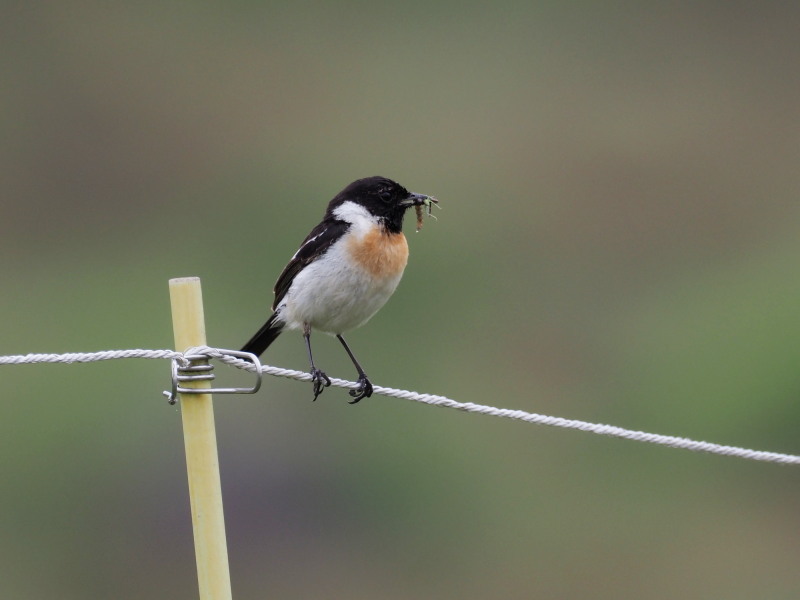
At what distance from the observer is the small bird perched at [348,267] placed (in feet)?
19.8

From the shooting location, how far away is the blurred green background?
10.6m

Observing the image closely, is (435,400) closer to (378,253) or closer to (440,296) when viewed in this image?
(378,253)

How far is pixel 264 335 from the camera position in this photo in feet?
21.1

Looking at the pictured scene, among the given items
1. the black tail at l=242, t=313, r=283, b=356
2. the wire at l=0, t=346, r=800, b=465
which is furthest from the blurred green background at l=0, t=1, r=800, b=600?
the wire at l=0, t=346, r=800, b=465

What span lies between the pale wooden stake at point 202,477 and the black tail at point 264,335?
2.20 metres

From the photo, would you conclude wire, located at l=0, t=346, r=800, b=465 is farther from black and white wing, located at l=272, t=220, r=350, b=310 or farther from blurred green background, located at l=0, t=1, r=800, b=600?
blurred green background, located at l=0, t=1, r=800, b=600

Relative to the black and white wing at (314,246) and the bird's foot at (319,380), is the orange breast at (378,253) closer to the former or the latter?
the black and white wing at (314,246)

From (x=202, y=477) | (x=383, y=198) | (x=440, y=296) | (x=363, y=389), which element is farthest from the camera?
(x=440, y=296)

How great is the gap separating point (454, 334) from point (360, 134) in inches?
225

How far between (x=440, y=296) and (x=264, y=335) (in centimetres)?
749

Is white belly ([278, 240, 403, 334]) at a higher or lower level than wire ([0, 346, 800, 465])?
higher

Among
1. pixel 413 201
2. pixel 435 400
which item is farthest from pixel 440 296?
pixel 435 400

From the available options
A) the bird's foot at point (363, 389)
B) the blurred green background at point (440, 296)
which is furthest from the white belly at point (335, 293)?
the blurred green background at point (440, 296)

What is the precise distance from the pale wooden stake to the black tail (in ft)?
7.22
